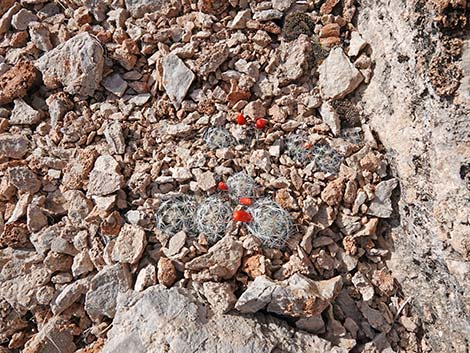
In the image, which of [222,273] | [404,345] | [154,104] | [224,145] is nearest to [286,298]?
[222,273]

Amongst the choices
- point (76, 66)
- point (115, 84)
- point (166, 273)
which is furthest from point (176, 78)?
point (166, 273)

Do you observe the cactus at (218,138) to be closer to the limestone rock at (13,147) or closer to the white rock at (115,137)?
the white rock at (115,137)

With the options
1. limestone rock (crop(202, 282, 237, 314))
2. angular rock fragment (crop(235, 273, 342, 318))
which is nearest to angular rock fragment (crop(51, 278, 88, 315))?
limestone rock (crop(202, 282, 237, 314))

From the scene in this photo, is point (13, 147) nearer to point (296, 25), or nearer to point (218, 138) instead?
point (218, 138)

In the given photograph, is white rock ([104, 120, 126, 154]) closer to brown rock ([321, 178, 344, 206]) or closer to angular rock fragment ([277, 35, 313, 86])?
angular rock fragment ([277, 35, 313, 86])

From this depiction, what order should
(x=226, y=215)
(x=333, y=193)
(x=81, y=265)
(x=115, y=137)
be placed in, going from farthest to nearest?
(x=115, y=137), (x=333, y=193), (x=226, y=215), (x=81, y=265)

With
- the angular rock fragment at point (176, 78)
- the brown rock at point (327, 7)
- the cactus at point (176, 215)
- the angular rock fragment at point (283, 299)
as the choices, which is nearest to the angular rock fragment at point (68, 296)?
the cactus at point (176, 215)

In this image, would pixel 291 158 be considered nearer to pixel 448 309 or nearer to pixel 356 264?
pixel 356 264
